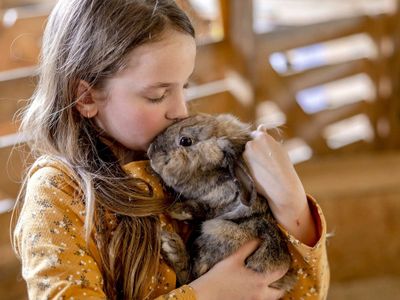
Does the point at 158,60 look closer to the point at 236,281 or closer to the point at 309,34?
the point at 236,281

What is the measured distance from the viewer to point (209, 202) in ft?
4.27

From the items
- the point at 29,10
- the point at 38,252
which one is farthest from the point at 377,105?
the point at 38,252

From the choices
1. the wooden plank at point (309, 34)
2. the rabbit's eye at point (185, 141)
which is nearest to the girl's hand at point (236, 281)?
the rabbit's eye at point (185, 141)

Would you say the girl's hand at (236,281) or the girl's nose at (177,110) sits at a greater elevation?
the girl's nose at (177,110)

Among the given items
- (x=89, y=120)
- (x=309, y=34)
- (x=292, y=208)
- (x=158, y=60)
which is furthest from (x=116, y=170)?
(x=309, y=34)

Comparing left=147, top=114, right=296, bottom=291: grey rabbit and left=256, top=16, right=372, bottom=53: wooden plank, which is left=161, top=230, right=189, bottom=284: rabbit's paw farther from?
left=256, top=16, right=372, bottom=53: wooden plank

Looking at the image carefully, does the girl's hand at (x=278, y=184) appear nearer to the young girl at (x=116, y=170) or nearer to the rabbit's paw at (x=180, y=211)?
the young girl at (x=116, y=170)

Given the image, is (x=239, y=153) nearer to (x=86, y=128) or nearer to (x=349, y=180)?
(x=86, y=128)

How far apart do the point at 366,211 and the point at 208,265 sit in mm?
1932

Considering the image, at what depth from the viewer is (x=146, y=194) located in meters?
1.27

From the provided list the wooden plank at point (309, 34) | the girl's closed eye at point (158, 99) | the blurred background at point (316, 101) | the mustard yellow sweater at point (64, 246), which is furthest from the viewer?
the wooden plank at point (309, 34)

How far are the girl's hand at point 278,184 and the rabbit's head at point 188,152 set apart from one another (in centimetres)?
4

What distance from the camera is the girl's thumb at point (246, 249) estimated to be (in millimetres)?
1292

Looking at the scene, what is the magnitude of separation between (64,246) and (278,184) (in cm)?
41
